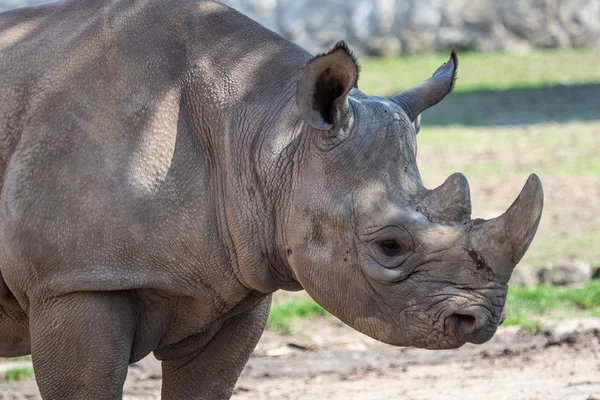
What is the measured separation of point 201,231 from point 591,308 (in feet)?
15.5

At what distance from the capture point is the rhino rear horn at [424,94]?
206 inches

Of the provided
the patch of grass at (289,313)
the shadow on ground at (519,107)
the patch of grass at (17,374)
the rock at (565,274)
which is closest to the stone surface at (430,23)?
the shadow on ground at (519,107)

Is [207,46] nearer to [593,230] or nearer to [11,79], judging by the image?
[11,79]

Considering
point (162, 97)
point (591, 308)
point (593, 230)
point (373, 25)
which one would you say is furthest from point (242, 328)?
point (373, 25)

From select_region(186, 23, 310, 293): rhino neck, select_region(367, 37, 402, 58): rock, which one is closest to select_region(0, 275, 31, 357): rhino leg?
select_region(186, 23, 310, 293): rhino neck

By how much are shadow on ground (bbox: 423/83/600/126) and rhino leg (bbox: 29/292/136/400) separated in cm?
1231

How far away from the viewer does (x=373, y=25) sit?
22438 mm

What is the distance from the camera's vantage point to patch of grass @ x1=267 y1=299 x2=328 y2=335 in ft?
28.7

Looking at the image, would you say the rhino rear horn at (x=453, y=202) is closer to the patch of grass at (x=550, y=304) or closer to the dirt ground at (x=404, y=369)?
the dirt ground at (x=404, y=369)

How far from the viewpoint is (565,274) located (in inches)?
389

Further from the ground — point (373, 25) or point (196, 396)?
point (373, 25)

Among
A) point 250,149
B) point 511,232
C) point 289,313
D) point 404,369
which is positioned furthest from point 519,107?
point 511,232

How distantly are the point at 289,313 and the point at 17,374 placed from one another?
2.14 meters

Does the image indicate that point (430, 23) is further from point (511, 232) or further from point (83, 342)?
point (511, 232)
